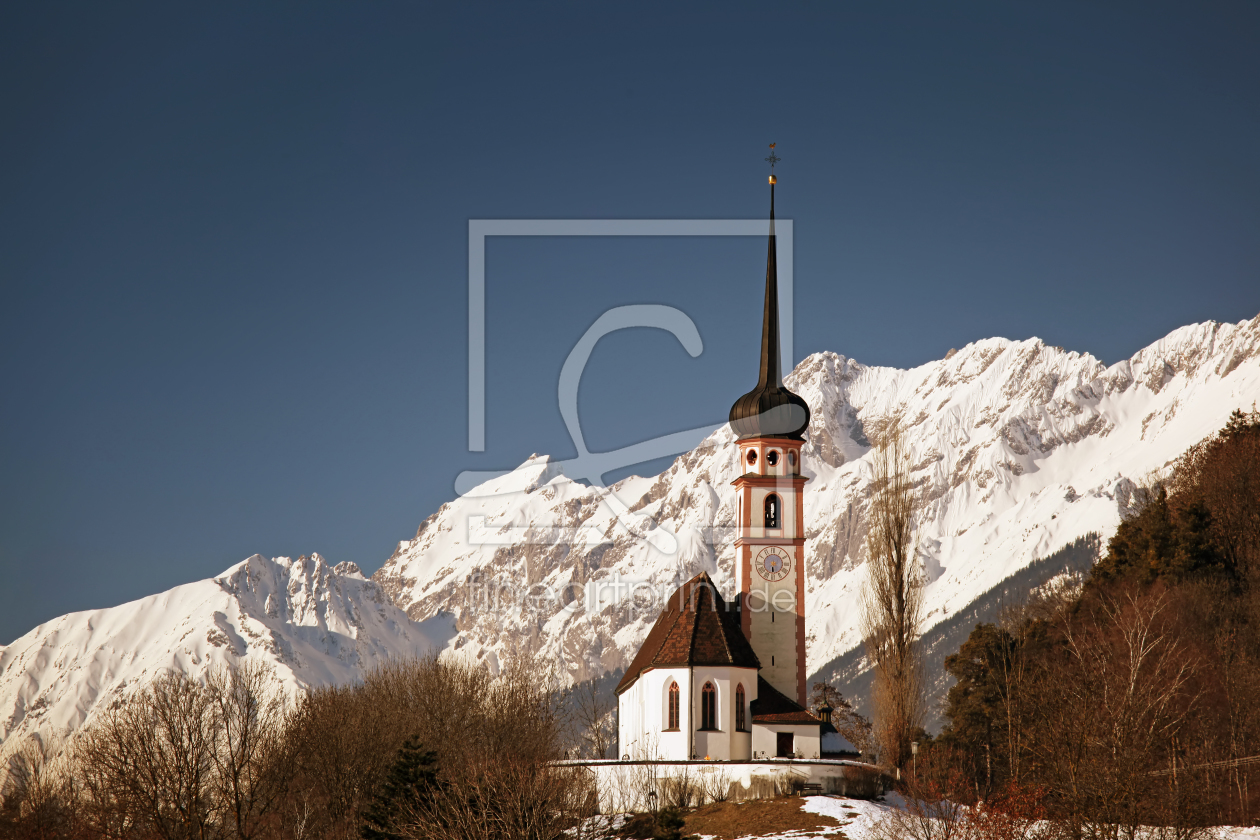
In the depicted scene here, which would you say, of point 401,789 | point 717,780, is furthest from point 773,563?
point 401,789

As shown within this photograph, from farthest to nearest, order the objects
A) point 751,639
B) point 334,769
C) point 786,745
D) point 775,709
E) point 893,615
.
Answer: point 751,639 → point 775,709 → point 786,745 → point 893,615 → point 334,769

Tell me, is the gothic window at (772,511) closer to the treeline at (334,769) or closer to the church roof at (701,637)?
the church roof at (701,637)

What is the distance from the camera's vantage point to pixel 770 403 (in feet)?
228

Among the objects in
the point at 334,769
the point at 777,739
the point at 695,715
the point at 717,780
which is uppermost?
the point at 695,715

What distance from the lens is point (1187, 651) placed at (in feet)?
187

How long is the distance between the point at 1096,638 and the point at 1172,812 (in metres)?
23.2

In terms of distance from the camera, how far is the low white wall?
186 feet

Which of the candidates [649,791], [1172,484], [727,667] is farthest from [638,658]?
[1172,484]

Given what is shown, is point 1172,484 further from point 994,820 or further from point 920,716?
point 994,820

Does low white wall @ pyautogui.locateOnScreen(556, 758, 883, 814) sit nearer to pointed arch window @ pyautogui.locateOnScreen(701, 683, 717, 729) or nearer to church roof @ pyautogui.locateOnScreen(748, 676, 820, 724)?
pointed arch window @ pyautogui.locateOnScreen(701, 683, 717, 729)

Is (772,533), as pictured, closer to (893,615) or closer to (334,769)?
(893,615)

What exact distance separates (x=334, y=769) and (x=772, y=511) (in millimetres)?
25872

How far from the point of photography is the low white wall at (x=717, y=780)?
56719 mm

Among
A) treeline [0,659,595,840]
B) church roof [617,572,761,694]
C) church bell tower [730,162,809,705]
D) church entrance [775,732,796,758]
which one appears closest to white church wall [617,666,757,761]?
church roof [617,572,761,694]
